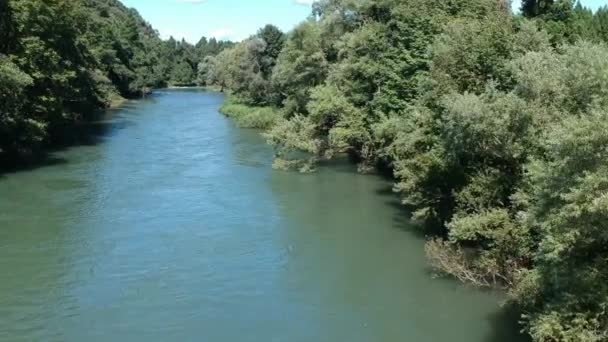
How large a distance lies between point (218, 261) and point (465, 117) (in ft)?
36.6

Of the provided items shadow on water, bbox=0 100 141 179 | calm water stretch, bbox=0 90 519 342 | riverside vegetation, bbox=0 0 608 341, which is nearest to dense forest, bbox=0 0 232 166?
riverside vegetation, bbox=0 0 608 341

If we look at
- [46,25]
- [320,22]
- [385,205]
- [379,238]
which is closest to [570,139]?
[379,238]

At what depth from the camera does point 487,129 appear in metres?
20.3

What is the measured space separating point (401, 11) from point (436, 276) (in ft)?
54.1

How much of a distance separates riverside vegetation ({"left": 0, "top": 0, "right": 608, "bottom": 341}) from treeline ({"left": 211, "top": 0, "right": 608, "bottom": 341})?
60 millimetres

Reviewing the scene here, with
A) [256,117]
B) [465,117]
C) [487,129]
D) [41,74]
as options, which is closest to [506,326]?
[487,129]

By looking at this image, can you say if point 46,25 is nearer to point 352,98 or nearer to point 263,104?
point 352,98

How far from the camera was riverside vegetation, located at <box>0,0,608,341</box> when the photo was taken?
14.3m

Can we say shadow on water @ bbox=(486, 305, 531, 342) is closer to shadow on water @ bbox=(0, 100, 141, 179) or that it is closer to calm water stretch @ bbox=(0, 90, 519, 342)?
calm water stretch @ bbox=(0, 90, 519, 342)

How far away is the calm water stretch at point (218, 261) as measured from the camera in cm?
2033

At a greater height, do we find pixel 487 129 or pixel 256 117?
pixel 487 129

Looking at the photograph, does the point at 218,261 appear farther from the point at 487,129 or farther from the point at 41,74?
the point at 41,74

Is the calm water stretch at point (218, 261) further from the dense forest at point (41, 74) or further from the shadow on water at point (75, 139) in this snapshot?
the dense forest at point (41, 74)

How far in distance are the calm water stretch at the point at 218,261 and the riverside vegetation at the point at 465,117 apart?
1.89 meters
